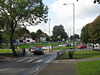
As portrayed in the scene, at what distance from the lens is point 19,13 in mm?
44375

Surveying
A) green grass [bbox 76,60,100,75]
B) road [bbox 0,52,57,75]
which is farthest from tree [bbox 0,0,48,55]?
green grass [bbox 76,60,100,75]

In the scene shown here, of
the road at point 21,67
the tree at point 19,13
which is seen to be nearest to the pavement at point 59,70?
the road at point 21,67

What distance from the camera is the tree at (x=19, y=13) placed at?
43.7 m

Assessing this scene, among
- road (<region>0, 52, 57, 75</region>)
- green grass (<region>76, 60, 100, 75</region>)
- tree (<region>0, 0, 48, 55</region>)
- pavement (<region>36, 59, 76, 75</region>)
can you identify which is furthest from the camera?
tree (<region>0, 0, 48, 55</region>)

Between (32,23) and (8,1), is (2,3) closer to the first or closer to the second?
(8,1)

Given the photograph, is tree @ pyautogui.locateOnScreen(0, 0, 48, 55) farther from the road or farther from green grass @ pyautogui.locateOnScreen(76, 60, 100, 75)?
green grass @ pyautogui.locateOnScreen(76, 60, 100, 75)

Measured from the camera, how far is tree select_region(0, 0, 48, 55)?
43656 millimetres

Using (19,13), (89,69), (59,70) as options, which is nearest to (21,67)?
(59,70)

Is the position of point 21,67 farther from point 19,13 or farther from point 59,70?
point 19,13

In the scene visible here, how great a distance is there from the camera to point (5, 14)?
44.3m

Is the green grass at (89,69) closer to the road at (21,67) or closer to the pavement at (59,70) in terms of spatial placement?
the pavement at (59,70)

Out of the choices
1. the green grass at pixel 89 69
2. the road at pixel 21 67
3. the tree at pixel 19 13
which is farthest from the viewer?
the tree at pixel 19 13

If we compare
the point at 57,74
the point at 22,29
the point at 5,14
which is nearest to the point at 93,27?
the point at 22,29

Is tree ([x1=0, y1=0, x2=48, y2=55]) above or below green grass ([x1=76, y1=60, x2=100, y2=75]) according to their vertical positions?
above
